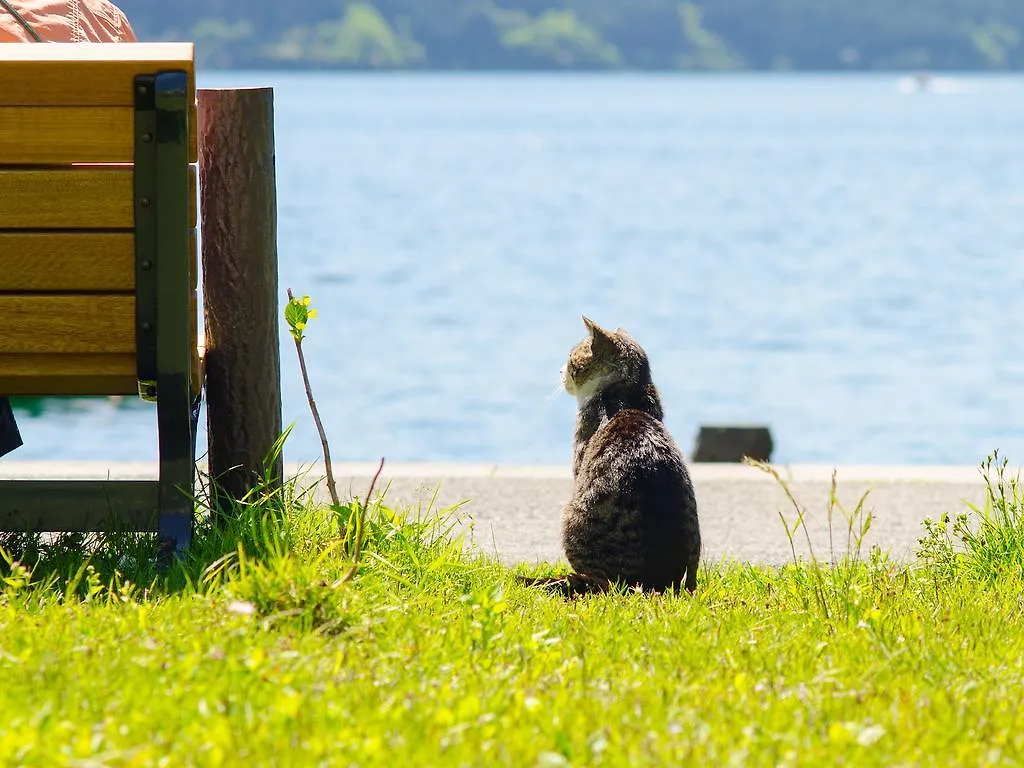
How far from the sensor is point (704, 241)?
3925 cm

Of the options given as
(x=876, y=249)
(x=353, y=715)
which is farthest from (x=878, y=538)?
(x=876, y=249)

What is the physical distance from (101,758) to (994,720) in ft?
6.09

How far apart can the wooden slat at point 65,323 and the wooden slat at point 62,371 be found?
0.03 meters

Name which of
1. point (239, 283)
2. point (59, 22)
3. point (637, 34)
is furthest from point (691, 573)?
point (637, 34)

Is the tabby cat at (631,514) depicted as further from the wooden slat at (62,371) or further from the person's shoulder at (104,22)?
the person's shoulder at (104,22)

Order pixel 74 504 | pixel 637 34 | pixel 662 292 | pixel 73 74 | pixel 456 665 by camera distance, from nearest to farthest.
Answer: pixel 456 665
pixel 73 74
pixel 74 504
pixel 662 292
pixel 637 34

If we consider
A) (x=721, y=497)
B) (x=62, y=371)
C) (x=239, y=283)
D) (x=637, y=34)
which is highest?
(x=637, y=34)

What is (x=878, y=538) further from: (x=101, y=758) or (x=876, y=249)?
(x=876, y=249)

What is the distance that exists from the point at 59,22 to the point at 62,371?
4.40ft

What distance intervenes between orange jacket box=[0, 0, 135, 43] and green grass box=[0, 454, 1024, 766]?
5.50 feet

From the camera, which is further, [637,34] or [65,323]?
[637,34]

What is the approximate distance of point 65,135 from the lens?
3930mm

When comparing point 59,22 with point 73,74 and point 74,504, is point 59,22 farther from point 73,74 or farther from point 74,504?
point 74,504

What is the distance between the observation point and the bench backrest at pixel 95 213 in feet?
12.8
